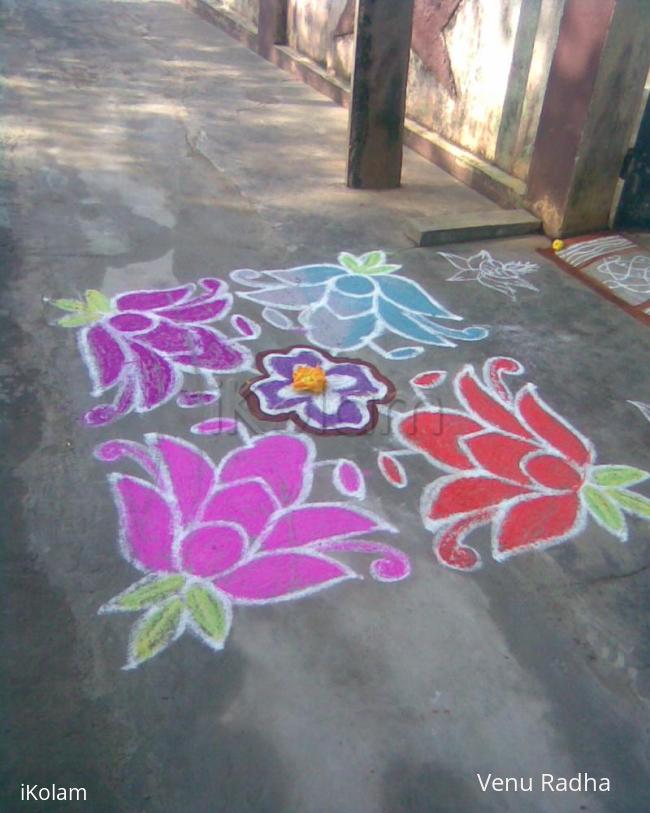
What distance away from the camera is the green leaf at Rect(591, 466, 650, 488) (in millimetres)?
3293

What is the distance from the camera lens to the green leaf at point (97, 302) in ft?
14.2

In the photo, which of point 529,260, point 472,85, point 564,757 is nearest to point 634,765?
point 564,757

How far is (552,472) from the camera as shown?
3.32 metres

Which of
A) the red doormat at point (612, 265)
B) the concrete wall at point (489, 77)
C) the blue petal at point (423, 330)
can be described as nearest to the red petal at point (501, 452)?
the blue petal at point (423, 330)

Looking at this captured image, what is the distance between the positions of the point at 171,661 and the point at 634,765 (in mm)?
1419

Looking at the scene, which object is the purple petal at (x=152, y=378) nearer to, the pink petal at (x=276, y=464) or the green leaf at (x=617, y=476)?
the pink petal at (x=276, y=464)

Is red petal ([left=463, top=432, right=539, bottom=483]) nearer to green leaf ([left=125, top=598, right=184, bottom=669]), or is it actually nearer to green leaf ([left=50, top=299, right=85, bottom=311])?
green leaf ([left=125, top=598, right=184, bottom=669])

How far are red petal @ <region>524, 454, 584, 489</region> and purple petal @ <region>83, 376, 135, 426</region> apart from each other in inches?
71.7

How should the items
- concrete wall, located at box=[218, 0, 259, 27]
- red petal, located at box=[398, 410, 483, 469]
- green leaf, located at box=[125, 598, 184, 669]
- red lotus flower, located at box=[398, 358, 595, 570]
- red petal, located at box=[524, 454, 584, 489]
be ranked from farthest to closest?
1. concrete wall, located at box=[218, 0, 259, 27]
2. red petal, located at box=[398, 410, 483, 469]
3. red petal, located at box=[524, 454, 584, 489]
4. red lotus flower, located at box=[398, 358, 595, 570]
5. green leaf, located at box=[125, 598, 184, 669]

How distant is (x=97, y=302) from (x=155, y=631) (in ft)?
7.87

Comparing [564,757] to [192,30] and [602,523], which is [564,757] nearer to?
[602,523]

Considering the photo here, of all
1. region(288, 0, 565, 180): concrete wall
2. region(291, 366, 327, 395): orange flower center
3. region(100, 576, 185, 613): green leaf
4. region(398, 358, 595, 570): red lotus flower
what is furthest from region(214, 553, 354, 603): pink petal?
region(288, 0, 565, 180): concrete wall

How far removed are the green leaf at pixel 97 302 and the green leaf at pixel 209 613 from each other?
2.15m

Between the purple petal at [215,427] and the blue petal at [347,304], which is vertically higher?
the purple petal at [215,427]
